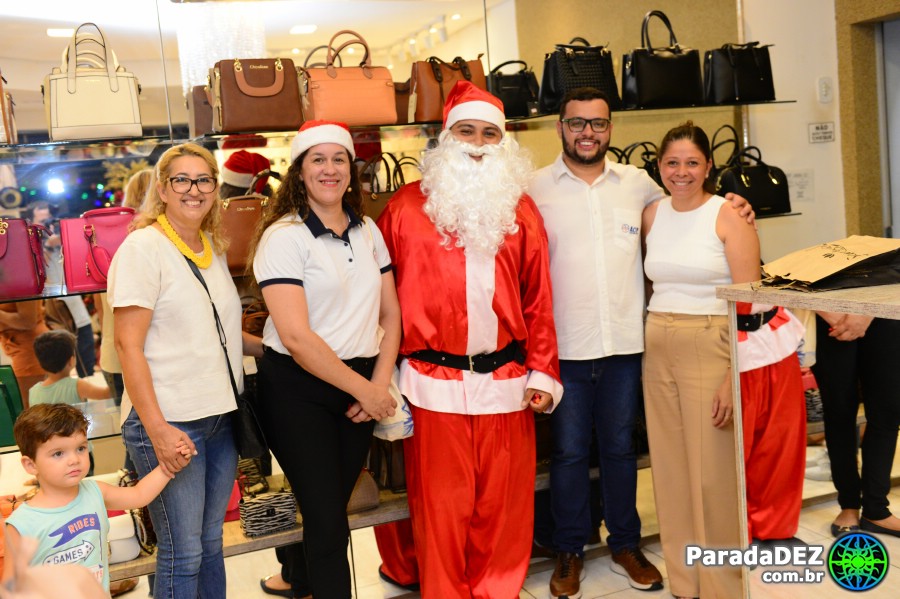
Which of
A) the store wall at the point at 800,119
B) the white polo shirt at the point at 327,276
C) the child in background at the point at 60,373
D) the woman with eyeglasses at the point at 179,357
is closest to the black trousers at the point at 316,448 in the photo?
the white polo shirt at the point at 327,276

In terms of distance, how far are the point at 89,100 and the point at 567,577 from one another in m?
2.71

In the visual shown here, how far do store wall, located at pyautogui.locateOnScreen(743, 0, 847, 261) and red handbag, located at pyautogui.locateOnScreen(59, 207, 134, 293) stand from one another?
3669 millimetres

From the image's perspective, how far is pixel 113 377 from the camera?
425 cm

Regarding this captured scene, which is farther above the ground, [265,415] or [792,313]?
[792,313]

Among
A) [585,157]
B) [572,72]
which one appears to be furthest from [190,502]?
[572,72]

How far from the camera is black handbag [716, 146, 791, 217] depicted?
4.70 metres

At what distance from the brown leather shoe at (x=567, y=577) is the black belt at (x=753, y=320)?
4.62ft

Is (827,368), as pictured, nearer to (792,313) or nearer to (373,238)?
(792,313)

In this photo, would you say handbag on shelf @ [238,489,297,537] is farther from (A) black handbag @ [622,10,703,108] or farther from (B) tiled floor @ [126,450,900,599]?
(A) black handbag @ [622,10,703,108]

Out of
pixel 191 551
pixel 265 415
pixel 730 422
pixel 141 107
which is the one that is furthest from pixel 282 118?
pixel 730 422

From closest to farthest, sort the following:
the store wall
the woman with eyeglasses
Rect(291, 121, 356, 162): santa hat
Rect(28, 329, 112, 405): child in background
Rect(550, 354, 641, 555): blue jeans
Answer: the woman with eyeglasses → Rect(291, 121, 356, 162): santa hat → Rect(550, 354, 641, 555): blue jeans → Rect(28, 329, 112, 405): child in background → the store wall

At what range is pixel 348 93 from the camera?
145 inches

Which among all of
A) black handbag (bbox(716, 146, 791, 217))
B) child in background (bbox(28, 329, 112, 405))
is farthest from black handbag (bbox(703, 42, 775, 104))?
child in background (bbox(28, 329, 112, 405))

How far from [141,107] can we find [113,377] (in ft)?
4.64
